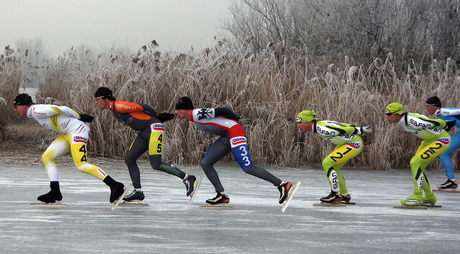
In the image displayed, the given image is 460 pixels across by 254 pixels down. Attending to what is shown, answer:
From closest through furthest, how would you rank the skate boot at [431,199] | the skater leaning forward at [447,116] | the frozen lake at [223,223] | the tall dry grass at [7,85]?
the frozen lake at [223,223] → the skate boot at [431,199] → the skater leaning forward at [447,116] → the tall dry grass at [7,85]

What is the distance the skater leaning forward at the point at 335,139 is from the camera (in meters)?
8.27

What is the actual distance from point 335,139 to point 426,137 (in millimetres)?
1510

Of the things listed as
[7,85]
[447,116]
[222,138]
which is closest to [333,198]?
[222,138]

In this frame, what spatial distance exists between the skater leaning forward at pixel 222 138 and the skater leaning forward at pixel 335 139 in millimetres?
937

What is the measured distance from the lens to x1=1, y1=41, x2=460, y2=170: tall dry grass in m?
13.4

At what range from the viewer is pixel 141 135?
8328 mm

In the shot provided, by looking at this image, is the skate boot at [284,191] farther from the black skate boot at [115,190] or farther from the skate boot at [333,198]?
the black skate boot at [115,190]

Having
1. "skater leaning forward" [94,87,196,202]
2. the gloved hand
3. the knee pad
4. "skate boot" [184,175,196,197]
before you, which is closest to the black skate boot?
"skater leaning forward" [94,87,196,202]

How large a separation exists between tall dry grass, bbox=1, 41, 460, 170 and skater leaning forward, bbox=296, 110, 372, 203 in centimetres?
449

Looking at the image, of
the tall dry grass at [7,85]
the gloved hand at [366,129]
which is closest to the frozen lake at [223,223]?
the gloved hand at [366,129]

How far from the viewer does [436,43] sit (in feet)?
69.0

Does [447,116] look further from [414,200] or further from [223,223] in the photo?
[223,223]

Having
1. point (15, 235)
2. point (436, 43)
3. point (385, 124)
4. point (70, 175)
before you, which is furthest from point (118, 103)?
point (436, 43)

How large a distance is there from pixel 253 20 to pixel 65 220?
18.6 meters
